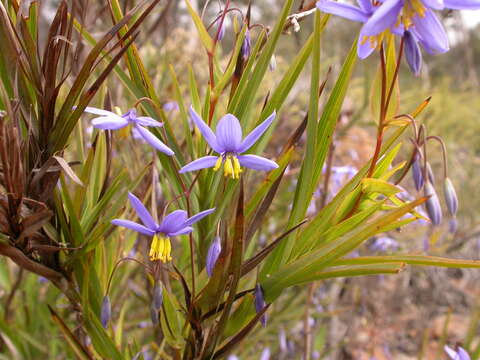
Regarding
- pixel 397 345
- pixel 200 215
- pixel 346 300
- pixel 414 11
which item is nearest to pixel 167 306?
pixel 200 215

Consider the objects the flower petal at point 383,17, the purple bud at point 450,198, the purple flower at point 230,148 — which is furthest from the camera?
the purple bud at point 450,198

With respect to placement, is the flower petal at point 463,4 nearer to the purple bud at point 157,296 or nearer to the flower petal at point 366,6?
the flower petal at point 366,6

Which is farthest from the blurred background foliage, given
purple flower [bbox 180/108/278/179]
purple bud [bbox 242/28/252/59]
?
purple flower [bbox 180/108/278/179]

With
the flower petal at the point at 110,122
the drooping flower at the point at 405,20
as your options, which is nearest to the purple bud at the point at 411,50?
the drooping flower at the point at 405,20

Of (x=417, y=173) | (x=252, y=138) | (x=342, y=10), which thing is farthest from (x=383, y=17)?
(x=417, y=173)

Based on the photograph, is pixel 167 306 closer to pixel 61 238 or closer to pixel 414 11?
pixel 61 238

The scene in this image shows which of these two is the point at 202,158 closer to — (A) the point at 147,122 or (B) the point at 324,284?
(A) the point at 147,122

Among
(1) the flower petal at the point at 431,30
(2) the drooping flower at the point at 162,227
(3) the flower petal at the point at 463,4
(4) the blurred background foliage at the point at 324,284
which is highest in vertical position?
(3) the flower petal at the point at 463,4
